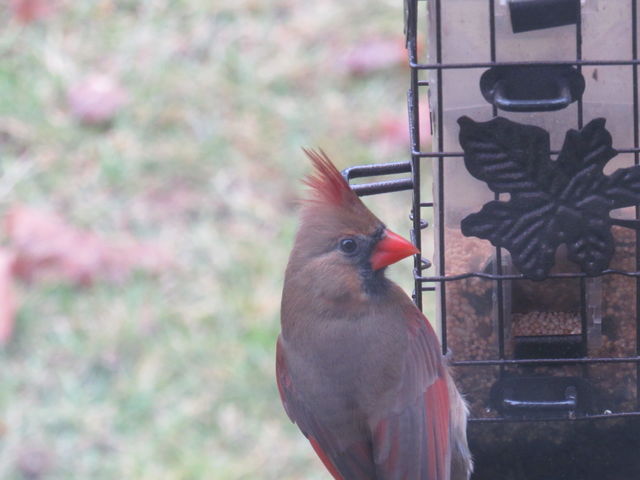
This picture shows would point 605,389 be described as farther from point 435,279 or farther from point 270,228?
point 270,228

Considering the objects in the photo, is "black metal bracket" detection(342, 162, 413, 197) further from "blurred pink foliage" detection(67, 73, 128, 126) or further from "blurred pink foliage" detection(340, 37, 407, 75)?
"blurred pink foliage" detection(340, 37, 407, 75)

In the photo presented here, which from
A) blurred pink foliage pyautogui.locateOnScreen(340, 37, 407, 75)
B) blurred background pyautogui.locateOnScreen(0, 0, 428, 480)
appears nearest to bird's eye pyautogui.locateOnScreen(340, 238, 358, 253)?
blurred background pyautogui.locateOnScreen(0, 0, 428, 480)

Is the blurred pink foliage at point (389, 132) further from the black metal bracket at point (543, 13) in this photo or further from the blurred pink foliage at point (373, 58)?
the black metal bracket at point (543, 13)

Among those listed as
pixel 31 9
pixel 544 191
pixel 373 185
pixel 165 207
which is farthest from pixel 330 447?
pixel 31 9

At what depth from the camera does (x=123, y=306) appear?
11.2 ft

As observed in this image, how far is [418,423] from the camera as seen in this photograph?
209cm

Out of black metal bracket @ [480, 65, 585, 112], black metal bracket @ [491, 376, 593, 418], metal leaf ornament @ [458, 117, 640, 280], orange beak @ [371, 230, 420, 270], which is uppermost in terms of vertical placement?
black metal bracket @ [480, 65, 585, 112]

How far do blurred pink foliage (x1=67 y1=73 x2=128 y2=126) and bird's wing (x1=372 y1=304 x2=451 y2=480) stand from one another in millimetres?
2151

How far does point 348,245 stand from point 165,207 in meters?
1.74

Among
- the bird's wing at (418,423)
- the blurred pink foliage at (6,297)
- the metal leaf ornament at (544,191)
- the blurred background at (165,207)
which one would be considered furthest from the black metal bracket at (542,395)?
the blurred pink foliage at (6,297)

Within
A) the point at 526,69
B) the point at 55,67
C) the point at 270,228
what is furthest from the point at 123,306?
the point at 526,69

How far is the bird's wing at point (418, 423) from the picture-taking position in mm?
2070

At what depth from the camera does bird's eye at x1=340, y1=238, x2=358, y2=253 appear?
81.7 inches

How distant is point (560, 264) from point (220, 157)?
1969 millimetres
